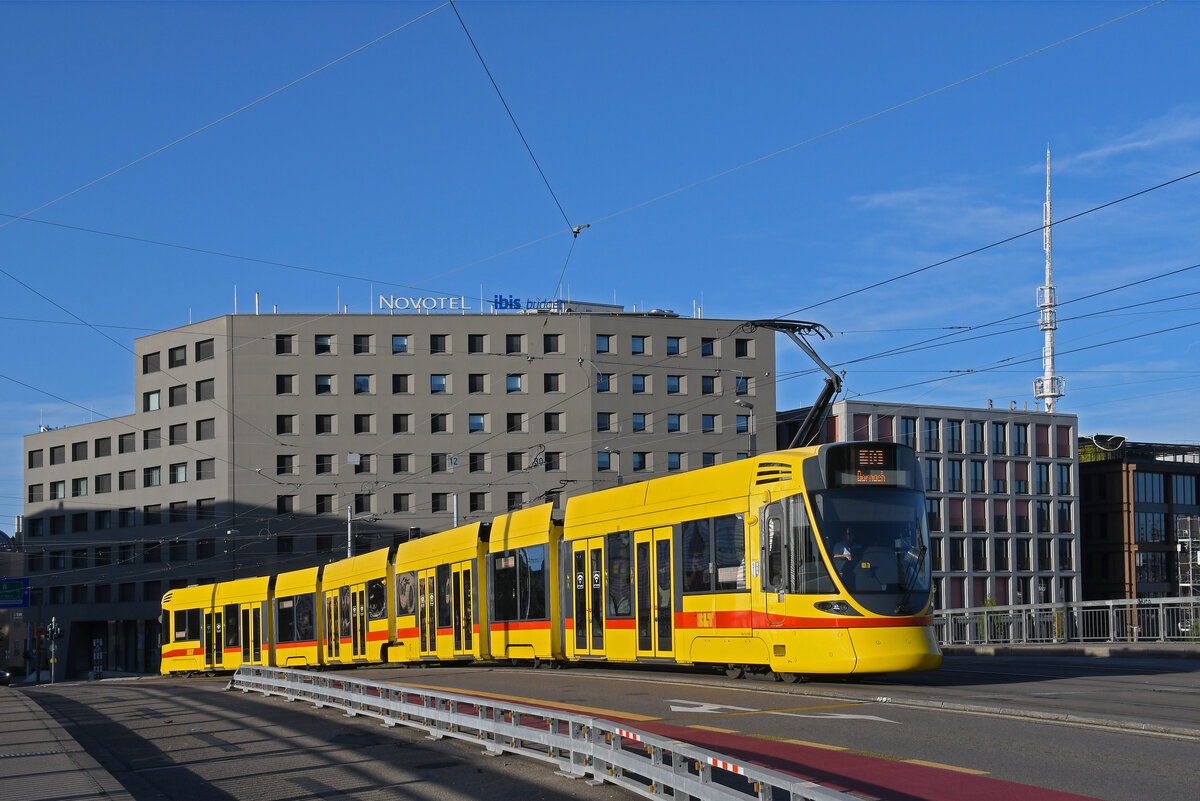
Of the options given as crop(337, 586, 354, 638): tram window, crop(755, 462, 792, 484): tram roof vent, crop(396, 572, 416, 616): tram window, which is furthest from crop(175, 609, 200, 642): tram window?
crop(755, 462, 792, 484): tram roof vent

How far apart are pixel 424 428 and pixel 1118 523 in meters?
50.5

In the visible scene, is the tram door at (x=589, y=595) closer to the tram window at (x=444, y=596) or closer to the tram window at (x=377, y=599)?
the tram window at (x=444, y=596)

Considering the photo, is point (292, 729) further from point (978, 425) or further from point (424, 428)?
point (978, 425)

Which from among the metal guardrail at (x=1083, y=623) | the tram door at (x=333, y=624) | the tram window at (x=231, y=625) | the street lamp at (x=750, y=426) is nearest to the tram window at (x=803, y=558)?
the street lamp at (x=750, y=426)

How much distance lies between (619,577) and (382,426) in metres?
66.5

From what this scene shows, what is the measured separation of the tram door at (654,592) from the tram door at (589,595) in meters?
1.43

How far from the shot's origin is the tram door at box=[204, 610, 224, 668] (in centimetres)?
4719

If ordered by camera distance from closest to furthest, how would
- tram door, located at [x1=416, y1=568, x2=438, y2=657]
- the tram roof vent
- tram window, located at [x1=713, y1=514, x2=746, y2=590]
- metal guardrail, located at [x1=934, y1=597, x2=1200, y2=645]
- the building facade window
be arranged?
the tram roof vent < tram window, located at [x1=713, y1=514, x2=746, y2=590] < metal guardrail, located at [x1=934, y1=597, x2=1200, y2=645] < tram door, located at [x1=416, y1=568, x2=438, y2=657] < the building facade window

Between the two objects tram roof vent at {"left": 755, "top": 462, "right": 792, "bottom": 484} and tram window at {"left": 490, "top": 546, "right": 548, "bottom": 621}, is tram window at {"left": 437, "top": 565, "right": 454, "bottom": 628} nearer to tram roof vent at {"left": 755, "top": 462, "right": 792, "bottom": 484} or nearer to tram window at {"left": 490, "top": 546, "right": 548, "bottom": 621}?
tram window at {"left": 490, "top": 546, "right": 548, "bottom": 621}

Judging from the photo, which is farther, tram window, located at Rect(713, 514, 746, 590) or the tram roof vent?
tram window, located at Rect(713, 514, 746, 590)

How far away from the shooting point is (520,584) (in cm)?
2684

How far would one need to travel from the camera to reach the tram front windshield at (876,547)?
56.5 ft

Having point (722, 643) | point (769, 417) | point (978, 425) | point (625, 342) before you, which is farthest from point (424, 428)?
point (722, 643)

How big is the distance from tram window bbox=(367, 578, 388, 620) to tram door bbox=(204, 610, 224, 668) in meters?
13.1
